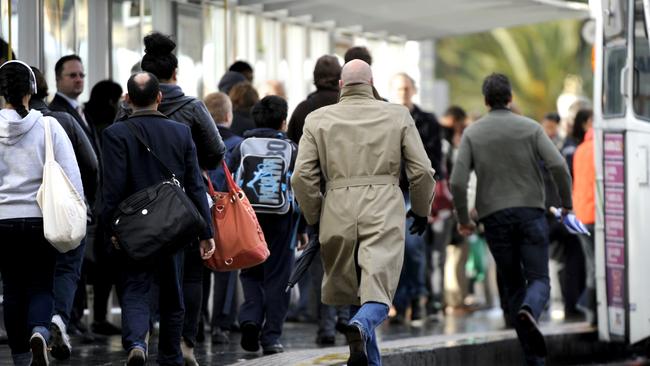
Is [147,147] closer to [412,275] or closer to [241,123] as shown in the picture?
[241,123]

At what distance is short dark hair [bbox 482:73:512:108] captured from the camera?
11617 mm

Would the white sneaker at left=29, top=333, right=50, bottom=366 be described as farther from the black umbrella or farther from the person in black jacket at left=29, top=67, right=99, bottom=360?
the black umbrella

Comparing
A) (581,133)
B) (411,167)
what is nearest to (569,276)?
(581,133)

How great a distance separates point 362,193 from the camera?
29.7 ft

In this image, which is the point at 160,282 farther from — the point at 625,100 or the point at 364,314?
the point at 625,100

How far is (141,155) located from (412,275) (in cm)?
626

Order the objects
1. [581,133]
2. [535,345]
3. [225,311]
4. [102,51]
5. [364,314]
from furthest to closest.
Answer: [581,133] → [102,51] → [225,311] → [535,345] → [364,314]

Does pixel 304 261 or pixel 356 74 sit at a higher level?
pixel 356 74

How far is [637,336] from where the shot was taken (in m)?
12.3

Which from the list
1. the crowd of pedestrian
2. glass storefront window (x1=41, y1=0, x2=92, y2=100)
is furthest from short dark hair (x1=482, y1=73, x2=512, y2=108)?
glass storefront window (x1=41, y1=0, x2=92, y2=100)

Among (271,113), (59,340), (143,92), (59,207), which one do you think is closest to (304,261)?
(143,92)

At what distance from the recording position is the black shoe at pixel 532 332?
36.1ft

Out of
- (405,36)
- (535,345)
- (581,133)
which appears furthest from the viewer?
(405,36)

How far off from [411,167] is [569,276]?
7260 millimetres
